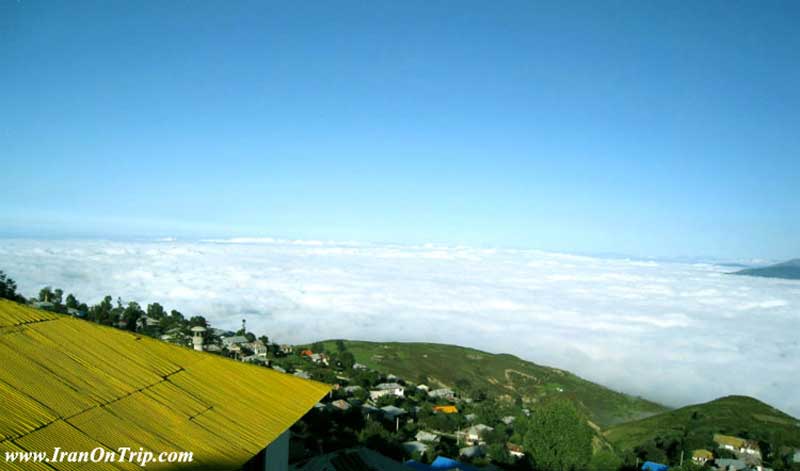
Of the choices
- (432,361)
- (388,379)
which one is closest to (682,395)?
(432,361)

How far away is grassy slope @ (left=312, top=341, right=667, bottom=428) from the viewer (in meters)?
61.4

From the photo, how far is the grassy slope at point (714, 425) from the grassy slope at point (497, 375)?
607 cm

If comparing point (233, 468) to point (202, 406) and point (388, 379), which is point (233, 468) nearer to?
point (202, 406)

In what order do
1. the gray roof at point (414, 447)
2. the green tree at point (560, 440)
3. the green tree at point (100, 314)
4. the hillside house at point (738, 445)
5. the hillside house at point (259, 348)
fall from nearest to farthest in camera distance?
the green tree at point (560, 440) < the gray roof at point (414, 447) < the green tree at point (100, 314) < the hillside house at point (738, 445) < the hillside house at point (259, 348)

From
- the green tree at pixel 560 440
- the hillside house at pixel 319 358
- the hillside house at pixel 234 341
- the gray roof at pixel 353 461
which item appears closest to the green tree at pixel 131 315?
the hillside house at pixel 234 341

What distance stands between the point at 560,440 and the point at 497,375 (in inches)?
1882

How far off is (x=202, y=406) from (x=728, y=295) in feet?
575

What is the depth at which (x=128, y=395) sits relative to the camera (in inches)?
118

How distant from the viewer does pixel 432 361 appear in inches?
2881

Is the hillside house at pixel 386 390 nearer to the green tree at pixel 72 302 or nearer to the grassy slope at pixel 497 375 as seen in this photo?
the grassy slope at pixel 497 375

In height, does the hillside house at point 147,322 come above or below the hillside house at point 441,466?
above

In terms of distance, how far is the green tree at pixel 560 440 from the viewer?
2495 cm

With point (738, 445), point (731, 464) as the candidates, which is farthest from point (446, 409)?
point (738, 445)

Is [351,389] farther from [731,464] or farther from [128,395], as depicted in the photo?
[128,395]
